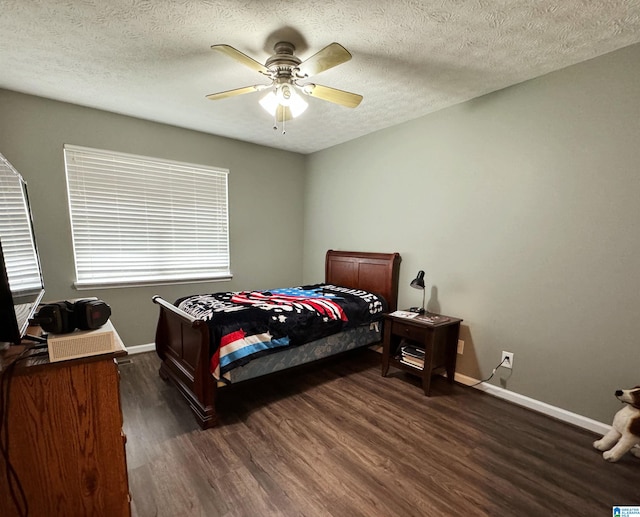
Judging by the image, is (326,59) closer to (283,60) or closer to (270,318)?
(283,60)

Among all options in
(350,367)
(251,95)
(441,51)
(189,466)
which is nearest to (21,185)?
(251,95)

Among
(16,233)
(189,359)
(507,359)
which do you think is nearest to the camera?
(16,233)

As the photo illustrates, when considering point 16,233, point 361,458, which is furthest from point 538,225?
point 16,233

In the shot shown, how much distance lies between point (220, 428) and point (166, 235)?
228 centimetres

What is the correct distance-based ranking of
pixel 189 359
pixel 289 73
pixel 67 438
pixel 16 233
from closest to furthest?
pixel 67 438 → pixel 16 233 → pixel 289 73 → pixel 189 359

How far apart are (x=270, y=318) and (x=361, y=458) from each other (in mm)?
1112

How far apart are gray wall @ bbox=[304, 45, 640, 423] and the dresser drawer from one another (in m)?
0.49

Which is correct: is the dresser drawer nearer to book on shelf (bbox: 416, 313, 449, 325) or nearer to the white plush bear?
book on shelf (bbox: 416, 313, 449, 325)

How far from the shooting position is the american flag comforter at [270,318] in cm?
210

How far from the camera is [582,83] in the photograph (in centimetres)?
205

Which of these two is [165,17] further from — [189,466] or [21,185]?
[189,466]

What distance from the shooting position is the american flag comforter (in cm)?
210

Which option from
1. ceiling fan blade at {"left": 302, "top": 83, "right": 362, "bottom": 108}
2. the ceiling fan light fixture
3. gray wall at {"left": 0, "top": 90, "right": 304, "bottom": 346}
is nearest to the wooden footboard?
gray wall at {"left": 0, "top": 90, "right": 304, "bottom": 346}

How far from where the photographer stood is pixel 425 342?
2.52 m
